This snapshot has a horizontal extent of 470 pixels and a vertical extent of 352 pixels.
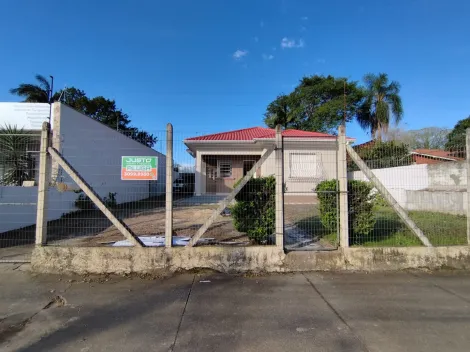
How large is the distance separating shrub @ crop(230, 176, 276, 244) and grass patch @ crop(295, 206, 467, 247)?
1385 millimetres

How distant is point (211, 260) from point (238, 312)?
150 cm

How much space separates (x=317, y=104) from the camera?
32125 mm

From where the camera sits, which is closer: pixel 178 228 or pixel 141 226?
pixel 178 228

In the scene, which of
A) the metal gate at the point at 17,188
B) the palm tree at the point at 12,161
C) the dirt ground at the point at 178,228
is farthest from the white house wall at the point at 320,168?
the palm tree at the point at 12,161

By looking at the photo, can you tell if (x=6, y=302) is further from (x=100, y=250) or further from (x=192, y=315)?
(x=192, y=315)

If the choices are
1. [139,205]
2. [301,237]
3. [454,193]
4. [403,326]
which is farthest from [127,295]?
[454,193]

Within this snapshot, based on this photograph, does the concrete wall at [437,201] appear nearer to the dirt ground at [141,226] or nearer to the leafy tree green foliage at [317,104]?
the dirt ground at [141,226]

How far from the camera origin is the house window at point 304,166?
6379 mm

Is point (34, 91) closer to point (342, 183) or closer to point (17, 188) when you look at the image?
point (17, 188)

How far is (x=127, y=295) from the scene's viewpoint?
13.4 feet

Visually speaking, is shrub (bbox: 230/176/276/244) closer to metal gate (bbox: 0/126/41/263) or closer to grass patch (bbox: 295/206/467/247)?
grass patch (bbox: 295/206/467/247)

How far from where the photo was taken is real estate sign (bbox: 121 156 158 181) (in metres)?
5.23

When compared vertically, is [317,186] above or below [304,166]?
below

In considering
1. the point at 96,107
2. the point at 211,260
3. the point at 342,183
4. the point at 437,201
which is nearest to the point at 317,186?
the point at 342,183
